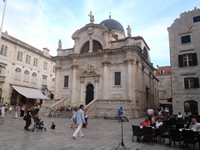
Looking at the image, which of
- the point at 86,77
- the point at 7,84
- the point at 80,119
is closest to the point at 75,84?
the point at 86,77

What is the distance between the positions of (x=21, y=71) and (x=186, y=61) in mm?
32032

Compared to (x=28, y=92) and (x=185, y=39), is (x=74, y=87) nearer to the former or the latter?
(x=28, y=92)

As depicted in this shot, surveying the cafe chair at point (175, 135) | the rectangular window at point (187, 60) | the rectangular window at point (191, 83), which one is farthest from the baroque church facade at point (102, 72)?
the cafe chair at point (175, 135)

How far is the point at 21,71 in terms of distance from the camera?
36.4 meters

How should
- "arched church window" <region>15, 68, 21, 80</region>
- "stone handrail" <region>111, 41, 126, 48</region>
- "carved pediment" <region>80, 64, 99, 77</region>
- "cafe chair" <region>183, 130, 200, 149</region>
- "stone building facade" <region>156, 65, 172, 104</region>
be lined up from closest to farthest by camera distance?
"cafe chair" <region>183, 130, 200, 149</region> < "stone handrail" <region>111, 41, 126, 48</region> < "carved pediment" <region>80, 64, 99, 77</region> < "arched church window" <region>15, 68, 21, 80</region> < "stone building facade" <region>156, 65, 172, 104</region>

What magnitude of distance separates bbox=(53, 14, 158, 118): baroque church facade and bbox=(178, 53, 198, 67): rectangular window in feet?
19.4

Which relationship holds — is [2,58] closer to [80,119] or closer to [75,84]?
[75,84]

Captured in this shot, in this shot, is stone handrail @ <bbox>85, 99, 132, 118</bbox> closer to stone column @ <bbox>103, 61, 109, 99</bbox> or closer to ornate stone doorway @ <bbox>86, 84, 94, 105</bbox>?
stone column @ <bbox>103, 61, 109, 99</bbox>

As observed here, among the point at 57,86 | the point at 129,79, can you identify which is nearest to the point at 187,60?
the point at 129,79

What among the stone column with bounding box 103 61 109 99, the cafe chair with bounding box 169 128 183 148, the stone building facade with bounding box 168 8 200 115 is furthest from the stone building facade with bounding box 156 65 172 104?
the cafe chair with bounding box 169 128 183 148

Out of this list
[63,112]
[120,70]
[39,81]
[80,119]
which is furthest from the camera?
[39,81]

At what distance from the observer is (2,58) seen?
32250 millimetres

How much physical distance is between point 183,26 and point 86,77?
15901 millimetres

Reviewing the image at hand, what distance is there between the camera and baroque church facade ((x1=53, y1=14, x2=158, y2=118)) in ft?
75.6
